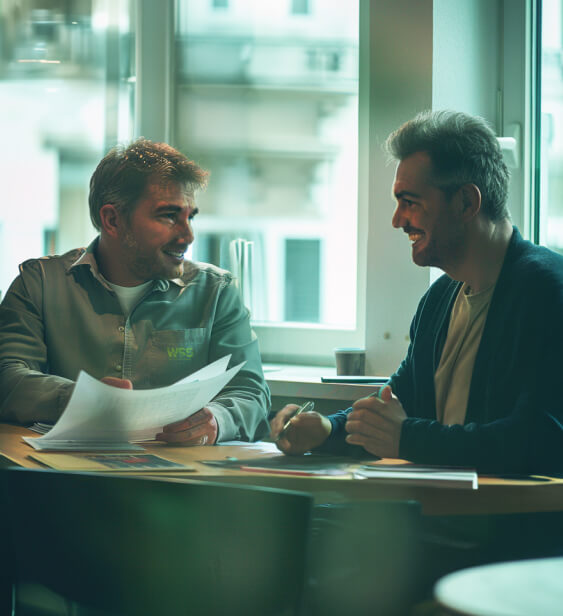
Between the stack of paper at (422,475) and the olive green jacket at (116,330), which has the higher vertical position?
the olive green jacket at (116,330)

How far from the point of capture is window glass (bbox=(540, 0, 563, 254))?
7.89 feet

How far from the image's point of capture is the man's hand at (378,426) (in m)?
1.48

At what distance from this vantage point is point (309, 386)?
2.33 metres

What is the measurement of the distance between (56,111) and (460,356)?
6.88 feet

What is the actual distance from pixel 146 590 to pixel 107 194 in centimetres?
137

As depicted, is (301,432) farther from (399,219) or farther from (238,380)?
(399,219)

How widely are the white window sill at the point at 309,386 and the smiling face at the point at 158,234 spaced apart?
48cm

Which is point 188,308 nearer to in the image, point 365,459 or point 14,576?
point 365,459

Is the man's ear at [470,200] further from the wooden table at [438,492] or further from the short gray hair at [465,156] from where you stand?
the wooden table at [438,492]

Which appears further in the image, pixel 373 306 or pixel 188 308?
pixel 373 306

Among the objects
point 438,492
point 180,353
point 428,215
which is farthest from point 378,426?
point 180,353

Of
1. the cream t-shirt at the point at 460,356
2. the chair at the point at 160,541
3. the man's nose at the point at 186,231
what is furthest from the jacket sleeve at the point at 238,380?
the chair at the point at 160,541

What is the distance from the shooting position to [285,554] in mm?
955

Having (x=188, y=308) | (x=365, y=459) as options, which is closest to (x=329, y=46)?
(x=188, y=308)
